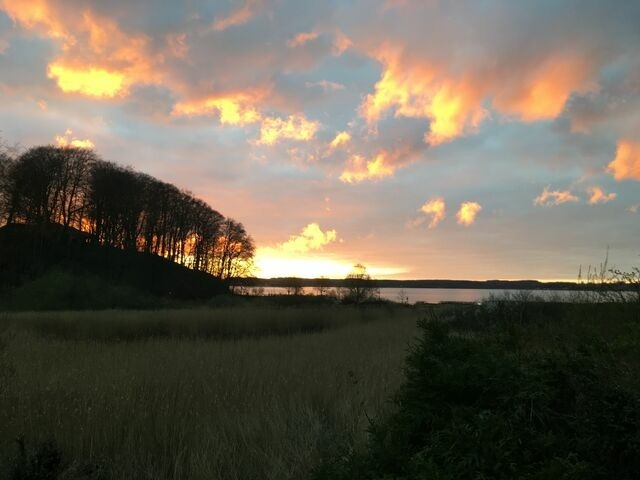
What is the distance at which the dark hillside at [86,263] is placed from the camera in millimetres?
47562

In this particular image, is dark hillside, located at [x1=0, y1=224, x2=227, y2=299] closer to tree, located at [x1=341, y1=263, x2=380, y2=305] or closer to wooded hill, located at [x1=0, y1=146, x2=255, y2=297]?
wooded hill, located at [x1=0, y1=146, x2=255, y2=297]

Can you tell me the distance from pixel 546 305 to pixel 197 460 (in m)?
14.9

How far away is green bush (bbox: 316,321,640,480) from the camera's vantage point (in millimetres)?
2756

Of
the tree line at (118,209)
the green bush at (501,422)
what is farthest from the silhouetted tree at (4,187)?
the green bush at (501,422)

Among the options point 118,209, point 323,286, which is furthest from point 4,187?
point 323,286

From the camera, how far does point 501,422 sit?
9.80 ft

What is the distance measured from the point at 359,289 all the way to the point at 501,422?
4927 centimetres

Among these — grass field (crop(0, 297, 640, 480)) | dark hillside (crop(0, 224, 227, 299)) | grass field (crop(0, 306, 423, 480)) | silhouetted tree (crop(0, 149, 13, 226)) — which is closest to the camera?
grass field (crop(0, 297, 640, 480))

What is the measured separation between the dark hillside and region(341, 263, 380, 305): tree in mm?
20688

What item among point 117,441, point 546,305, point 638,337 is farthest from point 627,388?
point 546,305

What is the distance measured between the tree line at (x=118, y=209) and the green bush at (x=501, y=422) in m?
45.5

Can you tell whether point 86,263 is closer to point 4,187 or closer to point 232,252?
point 4,187

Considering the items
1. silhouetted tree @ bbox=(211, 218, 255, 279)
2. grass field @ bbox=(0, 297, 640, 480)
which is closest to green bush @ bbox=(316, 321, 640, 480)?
grass field @ bbox=(0, 297, 640, 480)

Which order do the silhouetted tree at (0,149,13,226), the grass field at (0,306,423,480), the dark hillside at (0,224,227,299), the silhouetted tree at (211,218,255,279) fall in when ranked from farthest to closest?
the silhouetted tree at (211,218,255,279) < the dark hillside at (0,224,227,299) < the silhouetted tree at (0,149,13,226) < the grass field at (0,306,423,480)
